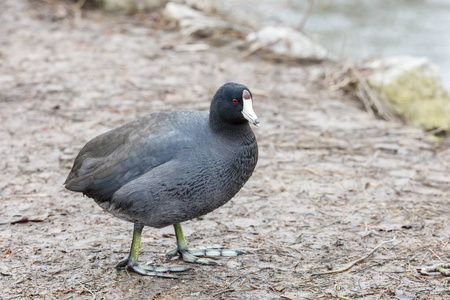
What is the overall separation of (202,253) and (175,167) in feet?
2.52

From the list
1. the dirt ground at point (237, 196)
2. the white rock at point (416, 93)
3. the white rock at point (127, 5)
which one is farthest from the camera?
the white rock at point (127, 5)

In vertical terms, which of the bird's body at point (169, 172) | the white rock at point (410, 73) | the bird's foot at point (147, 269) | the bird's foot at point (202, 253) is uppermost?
the white rock at point (410, 73)

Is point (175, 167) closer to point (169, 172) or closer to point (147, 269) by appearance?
point (169, 172)

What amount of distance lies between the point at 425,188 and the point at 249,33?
180 inches

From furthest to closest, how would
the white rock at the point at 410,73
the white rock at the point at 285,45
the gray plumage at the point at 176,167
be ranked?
the white rock at the point at 285,45, the white rock at the point at 410,73, the gray plumage at the point at 176,167

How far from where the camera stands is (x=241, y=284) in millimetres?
3602

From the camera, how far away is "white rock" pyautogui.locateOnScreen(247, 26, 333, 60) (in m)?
8.31

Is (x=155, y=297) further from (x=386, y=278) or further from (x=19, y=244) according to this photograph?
(x=386, y=278)

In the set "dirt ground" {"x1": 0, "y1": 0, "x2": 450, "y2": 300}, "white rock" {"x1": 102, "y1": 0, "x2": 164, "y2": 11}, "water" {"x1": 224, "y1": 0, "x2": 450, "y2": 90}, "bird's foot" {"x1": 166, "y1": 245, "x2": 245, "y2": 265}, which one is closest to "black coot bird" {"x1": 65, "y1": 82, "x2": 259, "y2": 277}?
"bird's foot" {"x1": 166, "y1": 245, "x2": 245, "y2": 265}

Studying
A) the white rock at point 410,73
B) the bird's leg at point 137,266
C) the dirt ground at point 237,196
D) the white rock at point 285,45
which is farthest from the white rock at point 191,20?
the bird's leg at point 137,266

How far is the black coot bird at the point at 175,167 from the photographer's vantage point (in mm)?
3480

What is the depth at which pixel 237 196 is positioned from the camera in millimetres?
4895

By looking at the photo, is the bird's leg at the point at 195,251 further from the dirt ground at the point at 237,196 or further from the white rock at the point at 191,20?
the white rock at the point at 191,20

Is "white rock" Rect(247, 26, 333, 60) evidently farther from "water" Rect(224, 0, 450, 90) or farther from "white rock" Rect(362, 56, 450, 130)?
"white rock" Rect(362, 56, 450, 130)
